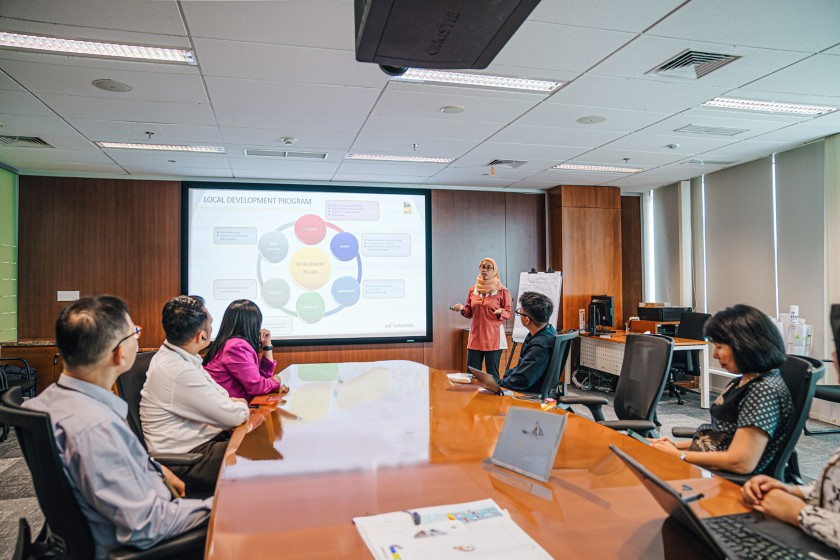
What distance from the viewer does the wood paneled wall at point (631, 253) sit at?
808 centimetres

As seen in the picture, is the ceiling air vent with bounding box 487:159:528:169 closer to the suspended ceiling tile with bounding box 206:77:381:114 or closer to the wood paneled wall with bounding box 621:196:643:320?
the suspended ceiling tile with bounding box 206:77:381:114

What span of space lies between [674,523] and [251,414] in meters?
1.91

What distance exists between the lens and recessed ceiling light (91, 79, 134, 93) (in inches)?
136

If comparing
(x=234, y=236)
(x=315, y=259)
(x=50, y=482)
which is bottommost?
(x=50, y=482)

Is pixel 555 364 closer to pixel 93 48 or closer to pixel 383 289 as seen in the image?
pixel 93 48

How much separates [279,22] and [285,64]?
1.74ft

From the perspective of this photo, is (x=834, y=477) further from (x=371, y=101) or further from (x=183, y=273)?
(x=183, y=273)

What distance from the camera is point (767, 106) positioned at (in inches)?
165

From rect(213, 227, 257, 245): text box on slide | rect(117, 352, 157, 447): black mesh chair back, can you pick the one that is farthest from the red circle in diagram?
rect(117, 352, 157, 447): black mesh chair back

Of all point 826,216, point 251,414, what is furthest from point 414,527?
point 826,216

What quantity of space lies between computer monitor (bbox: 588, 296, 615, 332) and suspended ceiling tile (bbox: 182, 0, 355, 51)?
16.5 feet

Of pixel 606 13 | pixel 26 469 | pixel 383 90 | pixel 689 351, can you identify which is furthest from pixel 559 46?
pixel 26 469

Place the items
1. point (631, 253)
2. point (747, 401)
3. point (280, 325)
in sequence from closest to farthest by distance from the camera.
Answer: point (747, 401) < point (280, 325) < point (631, 253)

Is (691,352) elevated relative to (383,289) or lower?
lower
